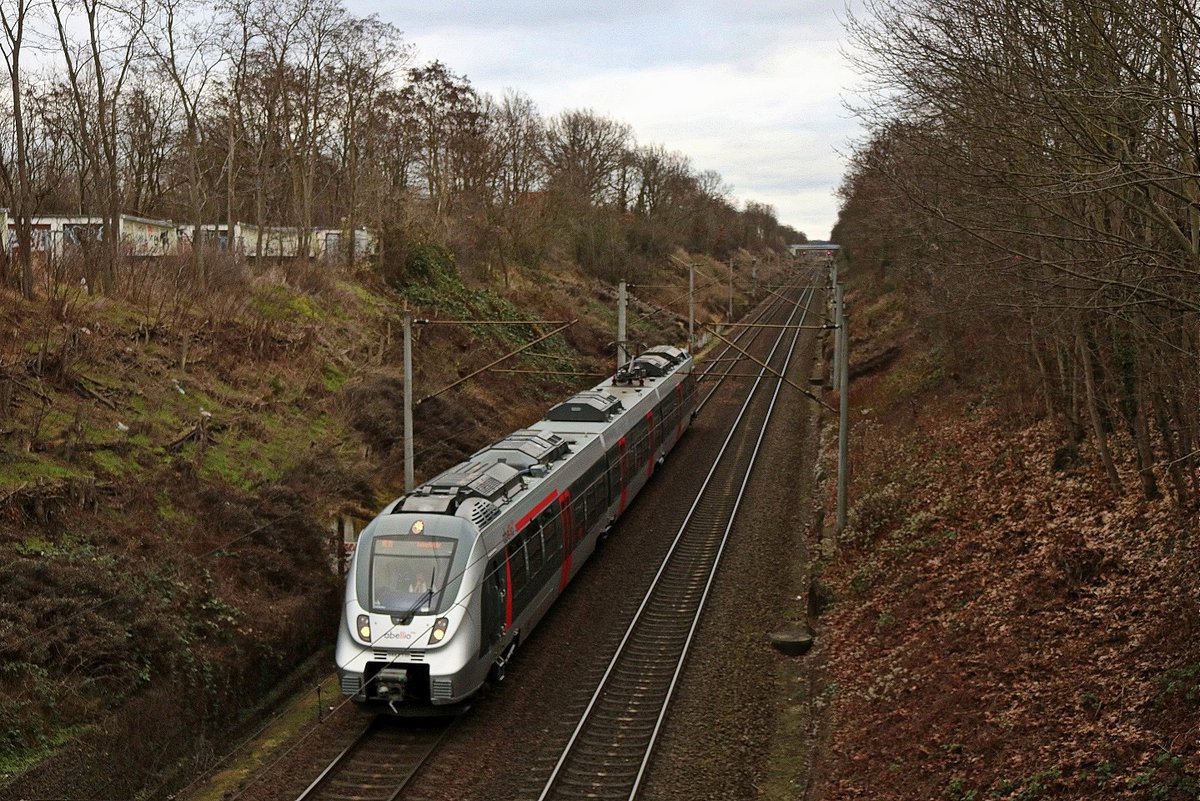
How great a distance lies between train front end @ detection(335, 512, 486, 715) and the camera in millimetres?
13789

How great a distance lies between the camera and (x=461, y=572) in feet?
47.0

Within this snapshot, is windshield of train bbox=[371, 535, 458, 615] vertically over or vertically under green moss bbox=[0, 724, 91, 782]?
over

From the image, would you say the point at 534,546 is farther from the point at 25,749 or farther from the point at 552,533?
the point at 25,749

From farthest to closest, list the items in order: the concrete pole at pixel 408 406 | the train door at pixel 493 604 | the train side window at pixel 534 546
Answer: the concrete pole at pixel 408 406 < the train side window at pixel 534 546 < the train door at pixel 493 604

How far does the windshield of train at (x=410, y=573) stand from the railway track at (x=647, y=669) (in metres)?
2.71

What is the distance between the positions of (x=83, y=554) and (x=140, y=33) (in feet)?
56.9

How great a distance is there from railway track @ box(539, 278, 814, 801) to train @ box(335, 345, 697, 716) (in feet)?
5.13

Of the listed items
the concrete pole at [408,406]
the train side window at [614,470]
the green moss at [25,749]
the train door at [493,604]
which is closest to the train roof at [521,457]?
the train side window at [614,470]

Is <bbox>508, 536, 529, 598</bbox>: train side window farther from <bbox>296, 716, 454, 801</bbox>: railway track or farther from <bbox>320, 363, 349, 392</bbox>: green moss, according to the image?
<bbox>320, 363, 349, 392</bbox>: green moss

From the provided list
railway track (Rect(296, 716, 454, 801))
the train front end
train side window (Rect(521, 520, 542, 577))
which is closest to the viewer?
railway track (Rect(296, 716, 454, 801))

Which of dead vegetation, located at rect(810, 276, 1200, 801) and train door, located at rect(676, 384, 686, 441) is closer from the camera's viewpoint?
dead vegetation, located at rect(810, 276, 1200, 801)

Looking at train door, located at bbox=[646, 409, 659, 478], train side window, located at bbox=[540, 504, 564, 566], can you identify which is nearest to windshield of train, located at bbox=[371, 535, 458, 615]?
train side window, located at bbox=[540, 504, 564, 566]

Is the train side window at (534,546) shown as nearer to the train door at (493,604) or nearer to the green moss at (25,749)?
the train door at (493,604)

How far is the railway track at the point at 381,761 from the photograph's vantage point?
41.3 ft
